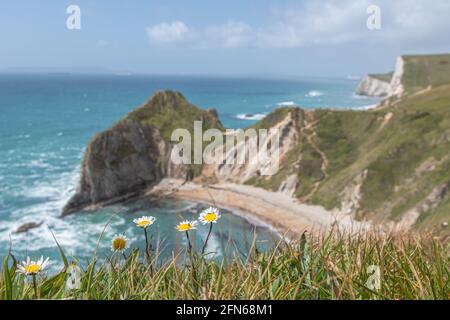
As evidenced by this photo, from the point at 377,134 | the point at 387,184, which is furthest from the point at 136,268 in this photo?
the point at 377,134

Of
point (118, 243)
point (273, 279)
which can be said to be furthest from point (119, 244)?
point (273, 279)

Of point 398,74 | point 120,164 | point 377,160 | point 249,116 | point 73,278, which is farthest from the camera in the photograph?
point 398,74

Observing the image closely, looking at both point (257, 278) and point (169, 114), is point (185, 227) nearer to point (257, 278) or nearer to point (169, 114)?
point (257, 278)

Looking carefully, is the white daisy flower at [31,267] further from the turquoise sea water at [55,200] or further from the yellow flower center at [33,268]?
the turquoise sea water at [55,200]

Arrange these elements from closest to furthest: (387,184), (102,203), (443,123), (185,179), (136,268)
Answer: (136,268), (387,184), (443,123), (102,203), (185,179)

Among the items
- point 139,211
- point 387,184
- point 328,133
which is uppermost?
point 328,133

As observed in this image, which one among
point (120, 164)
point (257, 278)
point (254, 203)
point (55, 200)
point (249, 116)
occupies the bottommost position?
point (55, 200)

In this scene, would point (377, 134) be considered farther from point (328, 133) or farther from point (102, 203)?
point (102, 203)
